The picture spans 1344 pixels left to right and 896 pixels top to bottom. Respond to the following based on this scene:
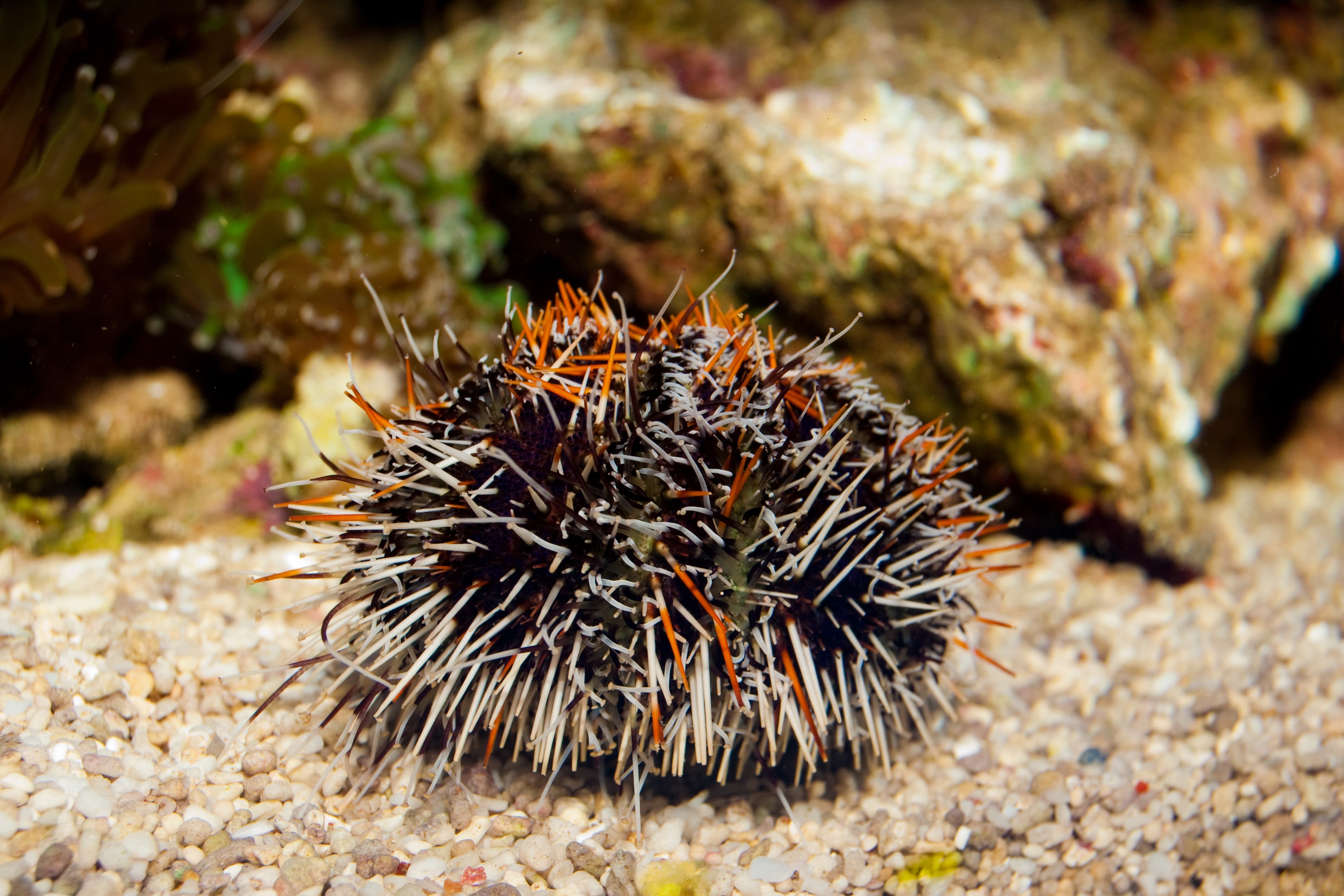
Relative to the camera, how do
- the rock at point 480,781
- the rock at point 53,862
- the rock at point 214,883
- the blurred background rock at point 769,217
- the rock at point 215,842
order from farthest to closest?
the blurred background rock at point 769,217 → the rock at point 480,781 → the rock at point 215,842 → the rock at point 214,883 → the rock at point 53,862

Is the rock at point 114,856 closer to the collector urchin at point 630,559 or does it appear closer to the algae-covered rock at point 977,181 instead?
the collector urchin at point 630,559

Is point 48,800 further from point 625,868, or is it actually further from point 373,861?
point 625,868

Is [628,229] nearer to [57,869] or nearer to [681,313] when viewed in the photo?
[681,313]

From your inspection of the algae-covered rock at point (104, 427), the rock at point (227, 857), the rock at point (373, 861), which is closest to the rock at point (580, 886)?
the rock at point (373, 861)

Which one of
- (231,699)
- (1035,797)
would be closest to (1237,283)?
(1035,797)

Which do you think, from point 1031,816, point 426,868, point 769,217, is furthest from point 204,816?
point 769,217

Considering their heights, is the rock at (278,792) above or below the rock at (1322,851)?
below
